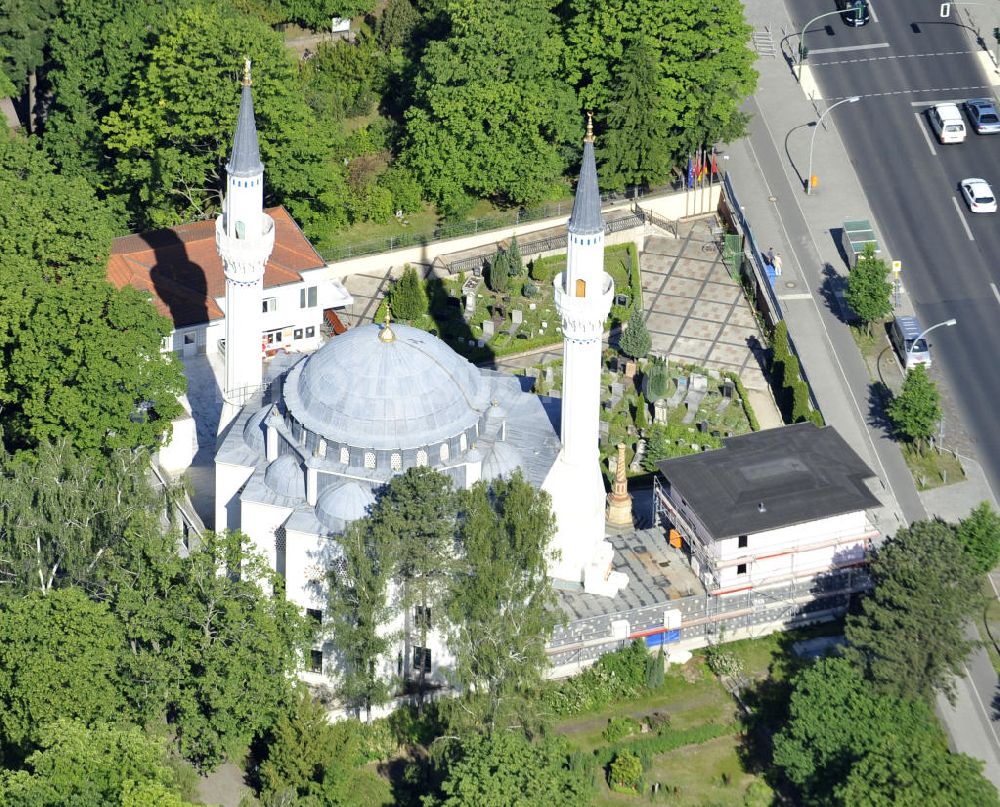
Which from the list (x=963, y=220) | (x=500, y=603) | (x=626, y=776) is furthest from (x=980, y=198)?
(x=500, y=603)

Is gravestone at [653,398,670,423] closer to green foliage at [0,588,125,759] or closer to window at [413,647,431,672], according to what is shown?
window at [413,647,431,672]

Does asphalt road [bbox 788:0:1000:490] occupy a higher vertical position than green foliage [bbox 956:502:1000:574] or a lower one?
higher

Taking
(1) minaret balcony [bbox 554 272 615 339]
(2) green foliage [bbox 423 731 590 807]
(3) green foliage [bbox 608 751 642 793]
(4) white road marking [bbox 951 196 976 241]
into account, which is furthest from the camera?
(4) white road marking [bbox 951 196 976 241]

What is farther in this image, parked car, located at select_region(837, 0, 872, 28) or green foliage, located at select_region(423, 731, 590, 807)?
parked car, located at select_region(837, 0, 872, 28)

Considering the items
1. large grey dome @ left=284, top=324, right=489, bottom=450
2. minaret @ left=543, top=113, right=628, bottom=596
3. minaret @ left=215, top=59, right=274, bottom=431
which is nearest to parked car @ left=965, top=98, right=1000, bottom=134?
minaret @ left=543, top=113, right=628, bottom=596

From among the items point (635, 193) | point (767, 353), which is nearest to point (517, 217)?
point (635, 193)

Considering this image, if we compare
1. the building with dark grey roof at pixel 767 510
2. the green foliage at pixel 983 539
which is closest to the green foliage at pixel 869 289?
the building with dark grey roof at pixel 767 510
